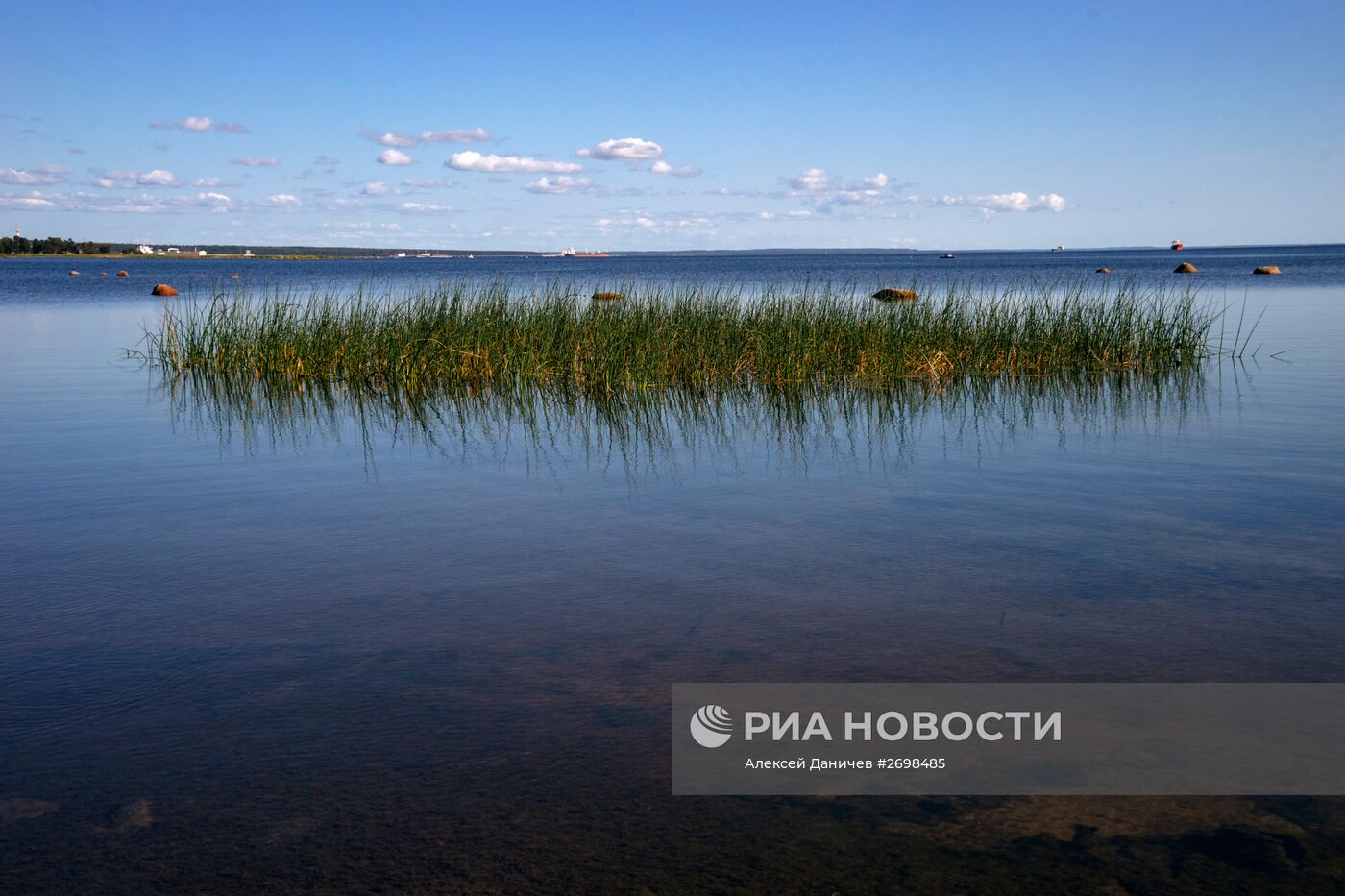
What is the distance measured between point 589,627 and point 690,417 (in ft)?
22.4

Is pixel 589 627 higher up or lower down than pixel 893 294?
lower down

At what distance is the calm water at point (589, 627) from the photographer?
305cm

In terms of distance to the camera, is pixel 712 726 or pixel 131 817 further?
pixel 712 726

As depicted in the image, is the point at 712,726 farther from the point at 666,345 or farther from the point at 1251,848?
the point at 666,345

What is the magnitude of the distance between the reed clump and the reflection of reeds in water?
437 mm

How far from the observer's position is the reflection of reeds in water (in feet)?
31.8

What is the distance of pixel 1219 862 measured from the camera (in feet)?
9.72

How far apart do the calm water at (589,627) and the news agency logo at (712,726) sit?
0.43 ft

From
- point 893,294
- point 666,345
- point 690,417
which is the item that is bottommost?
point 690,417

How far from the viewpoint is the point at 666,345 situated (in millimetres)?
14484

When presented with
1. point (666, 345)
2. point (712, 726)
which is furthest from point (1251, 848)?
point (666, 345)

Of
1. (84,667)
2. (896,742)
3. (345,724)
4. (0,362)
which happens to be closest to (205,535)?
(84,667)

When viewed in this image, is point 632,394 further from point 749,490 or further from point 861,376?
point 749,490

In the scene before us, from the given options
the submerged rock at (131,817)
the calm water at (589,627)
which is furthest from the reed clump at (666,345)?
the submerged rock at (131,817)
